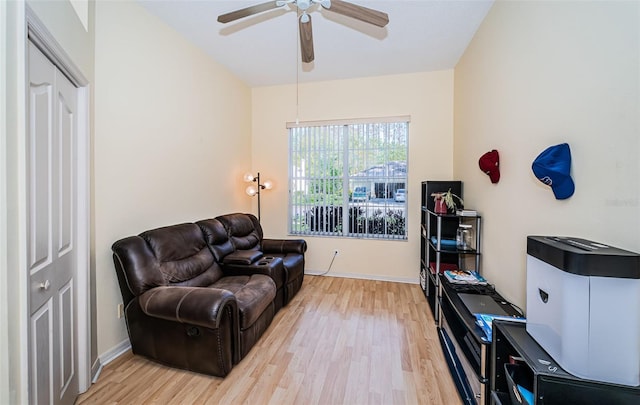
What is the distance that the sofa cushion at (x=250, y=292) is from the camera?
204 cm

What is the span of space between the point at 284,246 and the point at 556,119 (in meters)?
2.98

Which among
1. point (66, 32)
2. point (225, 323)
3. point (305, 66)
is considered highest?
point (305, 66)

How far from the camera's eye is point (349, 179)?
406 centimetres

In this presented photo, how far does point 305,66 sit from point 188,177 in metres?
2.15

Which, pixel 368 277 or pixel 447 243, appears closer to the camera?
pixel 447 243

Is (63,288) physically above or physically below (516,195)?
below

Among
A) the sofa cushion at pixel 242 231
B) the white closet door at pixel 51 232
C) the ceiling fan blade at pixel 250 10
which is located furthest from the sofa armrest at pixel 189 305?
the ceiling fan blade at pixel 250 10

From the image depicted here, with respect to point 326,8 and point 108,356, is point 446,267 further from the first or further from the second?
point 108,356

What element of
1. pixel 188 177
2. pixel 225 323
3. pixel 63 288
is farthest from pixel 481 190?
pixel 63 288

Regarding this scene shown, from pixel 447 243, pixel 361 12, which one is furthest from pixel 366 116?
pixel 447 243

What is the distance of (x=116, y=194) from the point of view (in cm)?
211

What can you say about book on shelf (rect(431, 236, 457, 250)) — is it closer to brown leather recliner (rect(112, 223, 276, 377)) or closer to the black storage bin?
the black storage bin

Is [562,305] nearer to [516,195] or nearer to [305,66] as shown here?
[516,195]

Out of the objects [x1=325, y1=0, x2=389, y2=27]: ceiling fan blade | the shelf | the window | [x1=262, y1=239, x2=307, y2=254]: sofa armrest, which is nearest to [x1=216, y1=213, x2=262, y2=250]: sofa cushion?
[x1=262, y1=239, x2=307, y2=254]: sofa armrest
